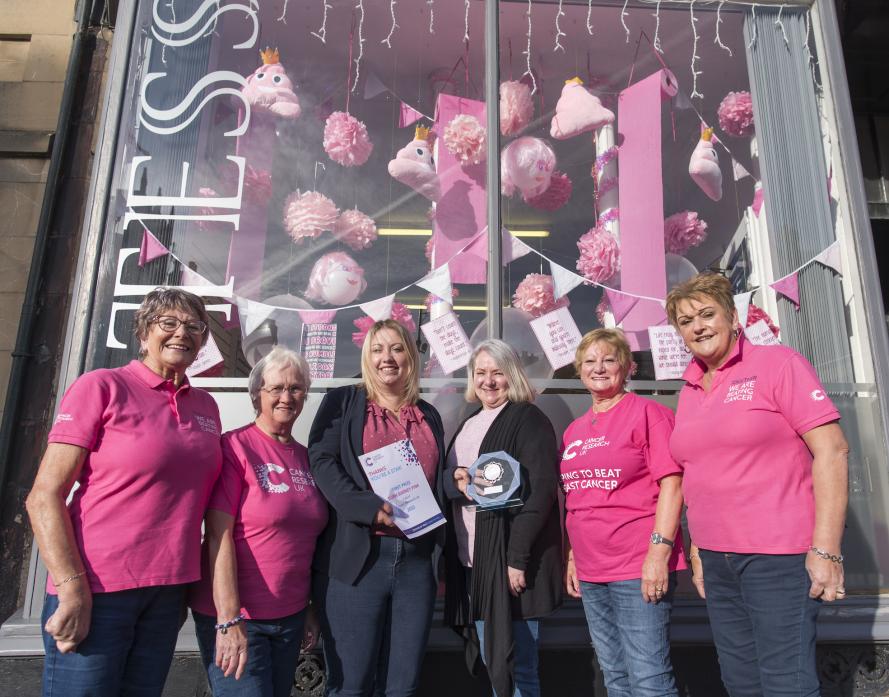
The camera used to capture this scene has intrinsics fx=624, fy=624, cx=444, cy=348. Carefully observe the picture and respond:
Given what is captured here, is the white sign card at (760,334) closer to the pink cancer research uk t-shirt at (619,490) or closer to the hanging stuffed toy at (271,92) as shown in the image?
the pink cancer research uk t-shirt at (619,490)

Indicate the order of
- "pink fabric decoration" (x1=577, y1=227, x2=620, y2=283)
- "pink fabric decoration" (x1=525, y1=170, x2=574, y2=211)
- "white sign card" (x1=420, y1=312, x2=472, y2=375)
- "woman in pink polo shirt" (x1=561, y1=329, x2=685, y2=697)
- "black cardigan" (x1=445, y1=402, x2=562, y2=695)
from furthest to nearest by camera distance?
"pink fabric decoration" (x1=525, y1=170, x2=574, y2=211) < "pink fabric decoration" (x1=577, y1=227, x2=620, y2=283) < "white sign card" (x1=420, y1=312, x2=472, y2=375) < "black cardigan" (x1=445, y1=402, x2=562, y2=695) < "woman in pink polo shirt" (x1=561, y1=329, x2=685, y2=697)

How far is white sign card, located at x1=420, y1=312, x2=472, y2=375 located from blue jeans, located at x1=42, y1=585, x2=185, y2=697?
1955 mm

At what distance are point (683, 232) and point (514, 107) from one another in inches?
53.0

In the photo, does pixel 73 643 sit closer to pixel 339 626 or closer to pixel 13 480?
pixel 339 626

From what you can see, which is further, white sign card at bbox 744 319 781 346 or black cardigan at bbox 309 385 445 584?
white sign card at bbox 744 319 781 346

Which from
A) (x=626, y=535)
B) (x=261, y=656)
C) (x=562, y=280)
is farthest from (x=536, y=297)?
(x=261, y=656)

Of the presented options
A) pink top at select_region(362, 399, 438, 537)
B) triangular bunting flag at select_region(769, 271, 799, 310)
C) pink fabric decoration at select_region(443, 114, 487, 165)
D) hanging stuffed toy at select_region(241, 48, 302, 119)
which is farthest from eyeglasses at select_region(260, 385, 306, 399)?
triangular bunting flag at select_region(769, 271, 799, 310)

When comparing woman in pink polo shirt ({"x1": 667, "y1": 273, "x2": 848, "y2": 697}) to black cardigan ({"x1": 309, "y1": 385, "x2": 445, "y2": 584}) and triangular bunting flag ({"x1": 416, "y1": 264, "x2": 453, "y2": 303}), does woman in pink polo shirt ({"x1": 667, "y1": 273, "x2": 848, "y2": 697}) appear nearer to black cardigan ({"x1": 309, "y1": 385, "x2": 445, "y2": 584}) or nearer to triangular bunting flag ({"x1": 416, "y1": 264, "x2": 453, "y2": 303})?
black cardigan ({"x1": 309, "y1": 385, "x2": 445, "y2": 584})

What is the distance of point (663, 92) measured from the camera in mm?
4215

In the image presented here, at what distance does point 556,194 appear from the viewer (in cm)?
399

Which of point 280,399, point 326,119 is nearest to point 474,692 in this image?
point 280,399

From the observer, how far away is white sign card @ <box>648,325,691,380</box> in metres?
3.64

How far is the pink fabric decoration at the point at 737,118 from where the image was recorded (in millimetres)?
4172

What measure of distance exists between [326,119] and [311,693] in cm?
330
